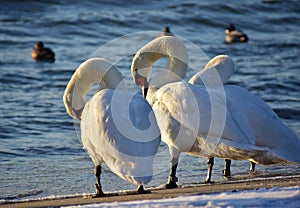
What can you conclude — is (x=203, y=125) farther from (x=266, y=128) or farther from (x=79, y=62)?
(x=79, y=62)

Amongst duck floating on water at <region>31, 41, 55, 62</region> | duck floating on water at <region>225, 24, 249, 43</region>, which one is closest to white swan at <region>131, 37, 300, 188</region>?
duck floating on water at <region>31, 41, 55, 62</region>

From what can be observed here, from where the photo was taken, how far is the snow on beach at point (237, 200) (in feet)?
18.7

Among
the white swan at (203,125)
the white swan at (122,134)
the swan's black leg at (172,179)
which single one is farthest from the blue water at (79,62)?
the white swan at (122,134)

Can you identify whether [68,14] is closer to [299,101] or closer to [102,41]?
[102,41]

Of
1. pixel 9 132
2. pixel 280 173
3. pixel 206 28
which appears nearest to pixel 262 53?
pixel 206 28

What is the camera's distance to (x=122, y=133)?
23.2 ft

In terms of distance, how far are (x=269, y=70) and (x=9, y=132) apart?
23.8 ft

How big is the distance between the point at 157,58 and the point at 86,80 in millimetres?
1594

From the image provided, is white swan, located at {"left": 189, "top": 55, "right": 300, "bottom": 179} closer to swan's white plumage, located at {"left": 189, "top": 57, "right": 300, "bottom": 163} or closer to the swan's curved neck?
swan's white plumage, located at {"left": 189, "top": 57, "right": 300, "bottom": 163}

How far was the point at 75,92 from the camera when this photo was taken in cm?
823

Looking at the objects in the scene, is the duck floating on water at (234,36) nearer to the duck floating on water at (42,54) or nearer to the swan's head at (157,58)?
the duck floating on water at (42,54)

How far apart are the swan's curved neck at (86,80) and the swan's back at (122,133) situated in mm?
572

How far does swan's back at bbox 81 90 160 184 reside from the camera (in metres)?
6.91

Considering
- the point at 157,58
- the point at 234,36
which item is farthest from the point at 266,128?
the point at 234,36
